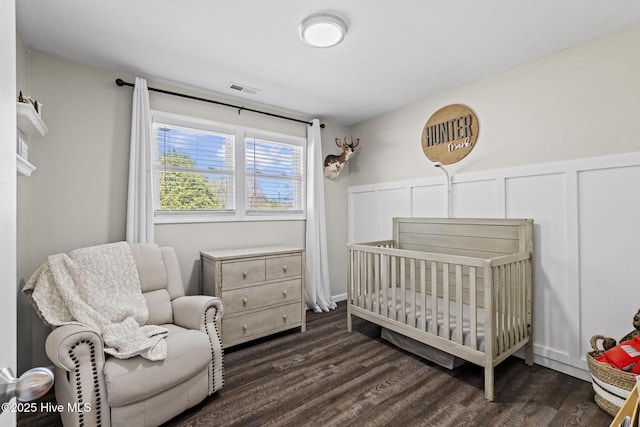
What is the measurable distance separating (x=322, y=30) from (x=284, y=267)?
6.64ft

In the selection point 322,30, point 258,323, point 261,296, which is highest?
point 322,30

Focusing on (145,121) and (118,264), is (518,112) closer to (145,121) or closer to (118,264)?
(145,121)

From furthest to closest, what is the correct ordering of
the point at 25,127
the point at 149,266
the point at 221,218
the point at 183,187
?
the point at 221,218 < the point at 183,187 < the point at 149,266 < the point at 25,127

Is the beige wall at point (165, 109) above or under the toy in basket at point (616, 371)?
above

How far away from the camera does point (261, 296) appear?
9.20 ft

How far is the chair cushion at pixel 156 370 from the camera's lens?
152 centimetres

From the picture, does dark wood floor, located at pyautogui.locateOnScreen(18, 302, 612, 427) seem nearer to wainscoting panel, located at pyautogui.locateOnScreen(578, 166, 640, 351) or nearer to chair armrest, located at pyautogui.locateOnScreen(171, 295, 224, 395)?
chair armrest, located at pyautogui.locateOnScreen(171, 295, 224, 395)

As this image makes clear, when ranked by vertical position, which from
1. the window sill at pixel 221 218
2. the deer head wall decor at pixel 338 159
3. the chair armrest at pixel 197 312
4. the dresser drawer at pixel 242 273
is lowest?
the chair armrest at pixel 197 312

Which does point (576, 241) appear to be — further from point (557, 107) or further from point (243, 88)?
point (243, 88)

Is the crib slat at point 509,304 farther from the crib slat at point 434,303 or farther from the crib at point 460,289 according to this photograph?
the crib slat at point 434,303

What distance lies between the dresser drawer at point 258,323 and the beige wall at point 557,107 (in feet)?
6.70

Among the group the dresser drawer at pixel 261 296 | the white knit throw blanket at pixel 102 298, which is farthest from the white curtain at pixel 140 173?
the dresser drawer at pixel 261 296

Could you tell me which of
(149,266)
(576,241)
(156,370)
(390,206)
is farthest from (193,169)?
(576,241)

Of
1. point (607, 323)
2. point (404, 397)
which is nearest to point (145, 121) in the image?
point (404, 397)
